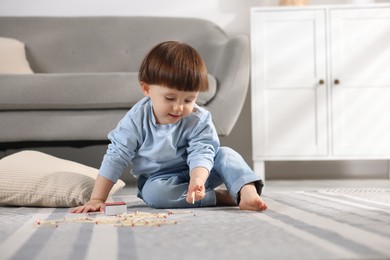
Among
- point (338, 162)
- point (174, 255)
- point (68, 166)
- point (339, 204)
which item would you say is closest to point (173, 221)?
point (174, 255)

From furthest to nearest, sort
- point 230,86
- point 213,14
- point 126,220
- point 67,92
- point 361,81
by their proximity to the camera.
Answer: point 213,14
point 361,81
point 230,86
point 67,92
point 126,220

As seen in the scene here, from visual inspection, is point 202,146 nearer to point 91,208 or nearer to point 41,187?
point 91,208

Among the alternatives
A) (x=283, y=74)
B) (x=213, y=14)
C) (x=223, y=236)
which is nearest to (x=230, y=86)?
(x=283, y=74)

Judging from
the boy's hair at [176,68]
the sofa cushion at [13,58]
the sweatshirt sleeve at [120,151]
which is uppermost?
the sofa cushion at [13,58]

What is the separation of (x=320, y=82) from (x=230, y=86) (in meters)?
0.54

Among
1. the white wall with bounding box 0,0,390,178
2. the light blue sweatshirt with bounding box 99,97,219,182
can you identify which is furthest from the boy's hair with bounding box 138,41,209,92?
the white wall with bounding box 0,0,390,178

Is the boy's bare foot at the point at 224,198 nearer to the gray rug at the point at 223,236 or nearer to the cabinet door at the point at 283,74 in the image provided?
the gray rug at the point at 223,236

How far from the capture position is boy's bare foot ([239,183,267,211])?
1495 mm

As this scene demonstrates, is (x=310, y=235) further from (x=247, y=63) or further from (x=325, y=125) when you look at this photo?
(x=325, y=125)

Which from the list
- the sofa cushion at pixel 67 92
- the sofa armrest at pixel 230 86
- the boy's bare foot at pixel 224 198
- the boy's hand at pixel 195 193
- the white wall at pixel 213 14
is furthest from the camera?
the white wall at pixel 213 14

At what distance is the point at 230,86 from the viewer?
9.29 feet

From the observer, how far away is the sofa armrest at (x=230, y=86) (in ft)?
9.16

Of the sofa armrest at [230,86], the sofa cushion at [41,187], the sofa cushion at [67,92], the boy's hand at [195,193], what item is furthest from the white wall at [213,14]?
the boy's hand at [195,193]

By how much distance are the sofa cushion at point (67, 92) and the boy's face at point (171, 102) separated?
1.10 m
